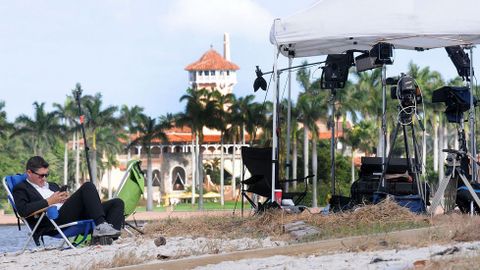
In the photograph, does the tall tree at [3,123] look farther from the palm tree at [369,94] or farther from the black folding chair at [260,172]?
the black folding chair at [260,172]

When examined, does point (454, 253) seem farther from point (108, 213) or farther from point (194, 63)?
point (194, 63)

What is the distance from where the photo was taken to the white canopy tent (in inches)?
445

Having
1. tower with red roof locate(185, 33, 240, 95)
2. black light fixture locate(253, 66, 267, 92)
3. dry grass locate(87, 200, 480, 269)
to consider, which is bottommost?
dry grass locate(87, 200, 480, 269)

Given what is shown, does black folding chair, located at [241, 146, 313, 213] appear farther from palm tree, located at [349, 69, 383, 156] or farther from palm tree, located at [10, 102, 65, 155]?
palm tree, located at [10, 102, 65, 155]

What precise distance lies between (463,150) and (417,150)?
51 centimetres

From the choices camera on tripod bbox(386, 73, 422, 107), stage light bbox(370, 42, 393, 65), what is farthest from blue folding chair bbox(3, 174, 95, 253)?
stage light bbox(370, 42, 393, 65)

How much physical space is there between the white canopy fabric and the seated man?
290 cm

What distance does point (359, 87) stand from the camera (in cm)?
6419

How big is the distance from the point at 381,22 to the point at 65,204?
383 centimetres

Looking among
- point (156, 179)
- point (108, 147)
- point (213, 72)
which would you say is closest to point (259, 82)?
point (108, 147)

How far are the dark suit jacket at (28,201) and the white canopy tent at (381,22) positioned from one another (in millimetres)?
3287

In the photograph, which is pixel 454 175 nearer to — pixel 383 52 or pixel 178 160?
pixel 383 52

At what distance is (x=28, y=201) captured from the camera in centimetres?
978

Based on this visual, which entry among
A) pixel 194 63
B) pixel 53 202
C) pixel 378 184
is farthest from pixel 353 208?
pixel 194 63
